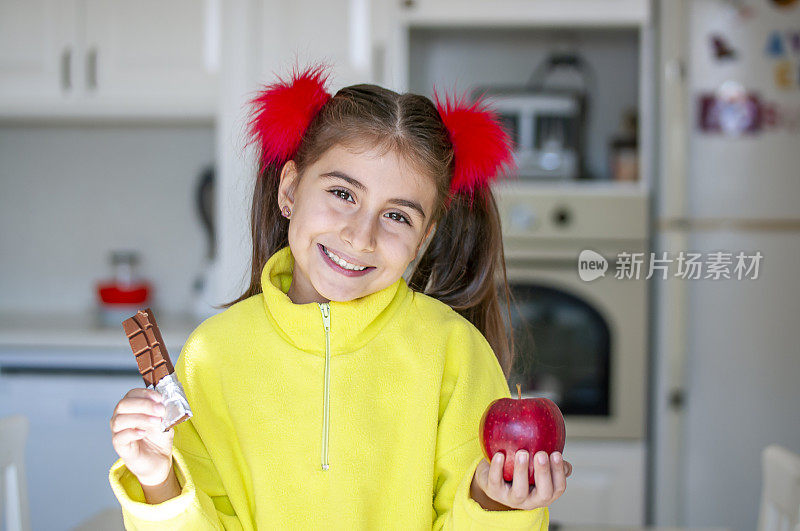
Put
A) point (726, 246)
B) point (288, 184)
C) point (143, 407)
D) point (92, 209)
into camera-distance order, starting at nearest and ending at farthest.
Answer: point (143, 407)
point (288, 184)
point (726, 246)
point (92, 209)

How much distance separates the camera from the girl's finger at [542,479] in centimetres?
65

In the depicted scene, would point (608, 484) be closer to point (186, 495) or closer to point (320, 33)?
point (320, 33)

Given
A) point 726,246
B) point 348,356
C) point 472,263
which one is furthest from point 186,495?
point 726,246

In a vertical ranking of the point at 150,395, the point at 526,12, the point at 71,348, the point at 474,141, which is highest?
the point at 526,12

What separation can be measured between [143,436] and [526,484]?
0.32 meters

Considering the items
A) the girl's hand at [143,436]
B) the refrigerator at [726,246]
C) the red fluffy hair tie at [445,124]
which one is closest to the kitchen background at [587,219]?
the refrigerator at [726,246]

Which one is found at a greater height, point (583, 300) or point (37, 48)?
point (37, 48)

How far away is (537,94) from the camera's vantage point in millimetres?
2217

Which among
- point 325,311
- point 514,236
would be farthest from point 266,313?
point 514,236

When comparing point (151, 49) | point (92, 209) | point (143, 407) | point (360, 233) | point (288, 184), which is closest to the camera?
point (143, 407)

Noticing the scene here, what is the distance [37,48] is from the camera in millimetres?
2285

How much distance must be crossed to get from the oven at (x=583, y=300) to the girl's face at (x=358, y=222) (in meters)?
1.30

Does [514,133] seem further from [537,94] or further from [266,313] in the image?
[266,313]

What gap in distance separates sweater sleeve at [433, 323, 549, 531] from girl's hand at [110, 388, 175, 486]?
267mm
